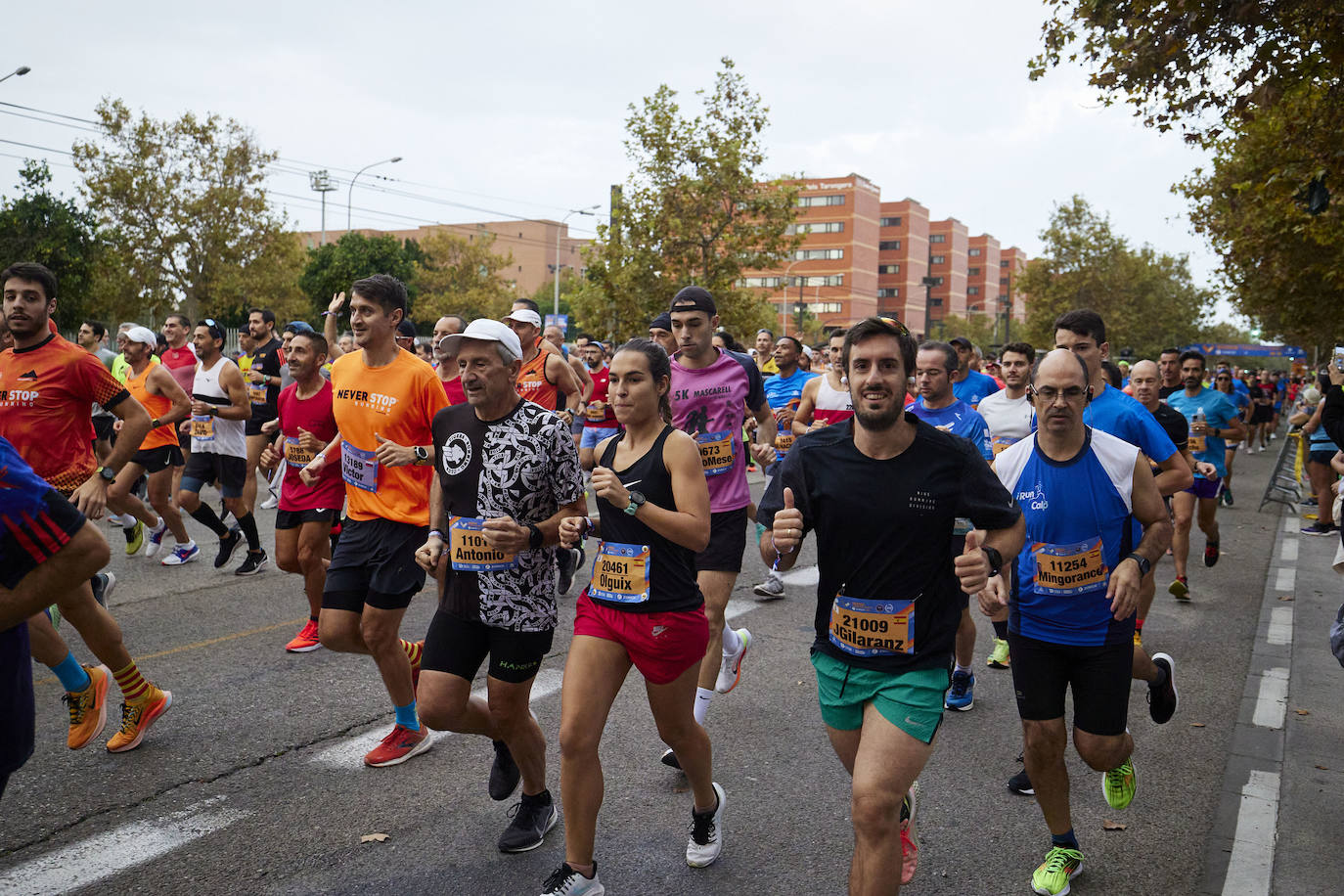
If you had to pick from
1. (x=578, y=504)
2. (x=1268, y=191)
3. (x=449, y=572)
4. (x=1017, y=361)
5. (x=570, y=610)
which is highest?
(x=1268, y=191)

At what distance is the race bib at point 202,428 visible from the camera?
9.13m

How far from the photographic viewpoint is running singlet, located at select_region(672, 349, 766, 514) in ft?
18.5

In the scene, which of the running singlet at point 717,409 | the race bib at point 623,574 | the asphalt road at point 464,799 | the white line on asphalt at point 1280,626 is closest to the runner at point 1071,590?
the asphalt road at point 464,799

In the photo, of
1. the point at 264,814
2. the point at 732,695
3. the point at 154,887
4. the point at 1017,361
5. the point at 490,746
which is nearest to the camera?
the point at 154,887

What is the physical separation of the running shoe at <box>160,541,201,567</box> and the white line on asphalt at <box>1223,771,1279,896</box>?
8270mm

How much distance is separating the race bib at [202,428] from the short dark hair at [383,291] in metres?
4.93

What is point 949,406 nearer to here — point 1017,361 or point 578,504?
point 1017,361

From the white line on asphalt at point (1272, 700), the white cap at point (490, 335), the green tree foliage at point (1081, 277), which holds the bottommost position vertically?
the white line on asphalt at point (1272, 700)

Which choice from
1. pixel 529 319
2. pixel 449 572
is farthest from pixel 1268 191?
pixel 449 572

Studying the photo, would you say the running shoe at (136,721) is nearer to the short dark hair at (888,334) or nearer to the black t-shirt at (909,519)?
the black t-shirt at (909,519)

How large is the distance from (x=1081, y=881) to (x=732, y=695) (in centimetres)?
243

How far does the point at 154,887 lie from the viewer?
11.8 ft

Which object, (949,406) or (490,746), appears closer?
(490,746)

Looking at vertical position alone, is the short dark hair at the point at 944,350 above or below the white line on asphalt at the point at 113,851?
above
